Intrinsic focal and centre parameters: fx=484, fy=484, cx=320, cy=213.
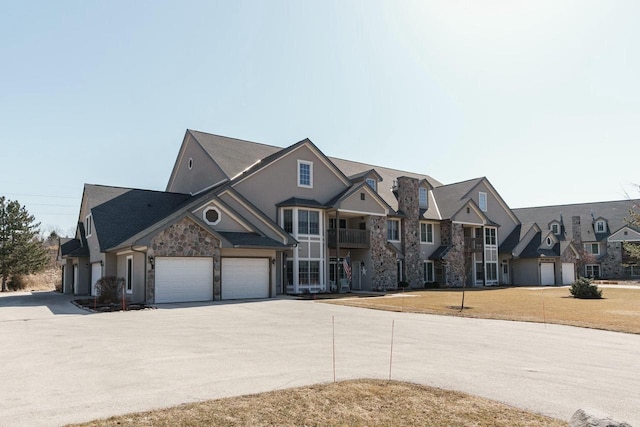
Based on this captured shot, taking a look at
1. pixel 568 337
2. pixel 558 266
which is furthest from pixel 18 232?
pixel 558 266

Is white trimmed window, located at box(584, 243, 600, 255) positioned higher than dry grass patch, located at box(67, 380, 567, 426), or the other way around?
white trimmed window, located at box(584, 243, 600, 255)

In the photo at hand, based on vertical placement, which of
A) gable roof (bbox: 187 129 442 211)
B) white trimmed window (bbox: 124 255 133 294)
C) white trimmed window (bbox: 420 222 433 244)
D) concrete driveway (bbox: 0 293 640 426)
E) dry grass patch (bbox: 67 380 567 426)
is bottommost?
concrete driveway (bbox: 0 293 640 426)

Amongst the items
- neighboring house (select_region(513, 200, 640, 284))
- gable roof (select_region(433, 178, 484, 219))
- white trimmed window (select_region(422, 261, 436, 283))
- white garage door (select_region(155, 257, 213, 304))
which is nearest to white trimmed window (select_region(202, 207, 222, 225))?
white garage door (select_region(155, 257, 213, 304))

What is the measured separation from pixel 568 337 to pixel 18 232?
41727 millimetres

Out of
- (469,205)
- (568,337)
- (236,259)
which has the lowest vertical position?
(568,337)

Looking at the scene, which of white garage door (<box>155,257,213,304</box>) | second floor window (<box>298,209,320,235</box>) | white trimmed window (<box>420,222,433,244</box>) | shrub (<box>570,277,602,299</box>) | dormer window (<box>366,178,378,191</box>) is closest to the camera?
white garage door (<box>155,257,213,304</box>)

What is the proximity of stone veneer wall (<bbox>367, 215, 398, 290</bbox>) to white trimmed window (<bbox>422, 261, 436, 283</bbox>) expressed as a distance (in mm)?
5624

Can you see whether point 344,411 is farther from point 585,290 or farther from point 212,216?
point 585,290

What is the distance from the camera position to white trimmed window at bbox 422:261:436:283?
129ft

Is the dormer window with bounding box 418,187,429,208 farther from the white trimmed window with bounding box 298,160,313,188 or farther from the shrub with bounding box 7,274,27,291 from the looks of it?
the shrub with bounding box 7,274,27,291

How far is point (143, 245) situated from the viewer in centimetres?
2136

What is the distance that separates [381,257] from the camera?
3397cm

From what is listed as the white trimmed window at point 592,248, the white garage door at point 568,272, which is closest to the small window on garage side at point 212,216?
the white garage door at point 568,272

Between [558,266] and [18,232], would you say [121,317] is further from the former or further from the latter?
[558,266]
